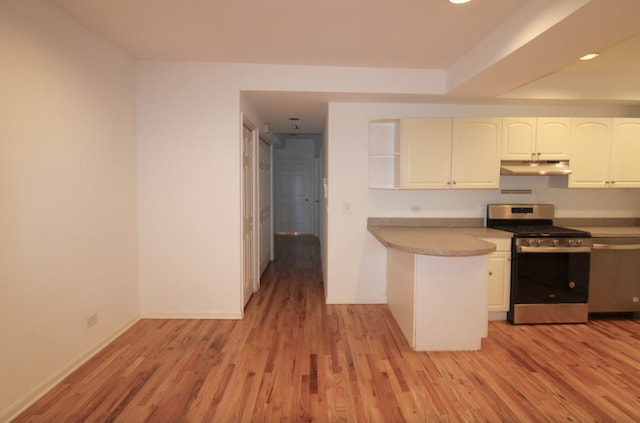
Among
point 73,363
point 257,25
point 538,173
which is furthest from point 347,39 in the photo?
point 73,363

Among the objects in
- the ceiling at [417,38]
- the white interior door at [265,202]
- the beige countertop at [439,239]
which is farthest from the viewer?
the white interior door at [265,202]

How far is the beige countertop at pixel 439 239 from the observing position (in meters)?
2.52

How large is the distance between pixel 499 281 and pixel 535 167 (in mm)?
1262

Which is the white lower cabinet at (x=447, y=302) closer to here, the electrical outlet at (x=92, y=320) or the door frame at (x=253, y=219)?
the door frame at (x=253, y=219)

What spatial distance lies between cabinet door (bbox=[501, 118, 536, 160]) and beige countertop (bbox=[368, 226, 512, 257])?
Result: 0.83m

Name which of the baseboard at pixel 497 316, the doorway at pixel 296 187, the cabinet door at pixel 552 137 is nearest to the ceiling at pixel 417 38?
the cabinet door at pixel 552 137

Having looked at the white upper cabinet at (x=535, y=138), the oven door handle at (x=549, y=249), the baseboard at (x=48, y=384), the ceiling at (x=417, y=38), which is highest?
the ceiling at (x=417, y=38)

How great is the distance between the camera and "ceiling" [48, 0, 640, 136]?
211 cm

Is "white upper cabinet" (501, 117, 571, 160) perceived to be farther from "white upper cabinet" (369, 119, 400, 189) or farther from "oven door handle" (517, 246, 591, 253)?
"white upper cabinet" (369, 119, 400, 189)

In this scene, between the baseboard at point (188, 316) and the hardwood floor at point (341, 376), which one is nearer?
the hardwood floor at point (341, 376)

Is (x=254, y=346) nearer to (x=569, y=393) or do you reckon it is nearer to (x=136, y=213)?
(x=136, y=213)

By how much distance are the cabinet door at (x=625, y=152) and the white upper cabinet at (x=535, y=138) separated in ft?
1.70

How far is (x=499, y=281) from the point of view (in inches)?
132

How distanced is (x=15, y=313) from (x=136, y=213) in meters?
1.43
